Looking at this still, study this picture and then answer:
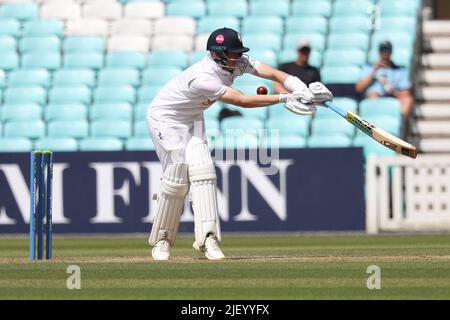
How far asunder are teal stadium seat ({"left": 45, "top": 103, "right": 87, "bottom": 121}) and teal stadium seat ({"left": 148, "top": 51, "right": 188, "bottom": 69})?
4.20 feet

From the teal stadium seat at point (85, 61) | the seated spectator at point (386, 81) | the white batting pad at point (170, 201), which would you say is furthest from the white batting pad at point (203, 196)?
the teal stadium seat at point (85, 61)

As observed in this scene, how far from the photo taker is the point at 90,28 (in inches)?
709

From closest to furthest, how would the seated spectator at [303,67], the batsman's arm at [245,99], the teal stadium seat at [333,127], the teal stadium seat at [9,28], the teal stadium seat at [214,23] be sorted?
the batsman's arm at [245,99]
the seated spectator at [303,67]
the teal stadium seat at [333,127]
the teal stadium seat at [214,23]
the teal stadium seat at [9,28]

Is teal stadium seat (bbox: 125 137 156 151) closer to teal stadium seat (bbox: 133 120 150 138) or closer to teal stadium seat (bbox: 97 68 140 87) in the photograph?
teal stadium seat (bbox: 133 120 150 138)

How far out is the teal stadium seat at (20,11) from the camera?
1838 centimetres

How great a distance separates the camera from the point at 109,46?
17.8 m

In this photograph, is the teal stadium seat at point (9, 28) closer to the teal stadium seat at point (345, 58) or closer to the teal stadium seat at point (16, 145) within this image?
the teal stadium seat at point (16, 145)

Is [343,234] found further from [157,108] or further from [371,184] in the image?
[157,108]

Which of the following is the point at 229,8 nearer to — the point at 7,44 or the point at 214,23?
the point at 214,23

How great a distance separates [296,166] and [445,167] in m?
1.65

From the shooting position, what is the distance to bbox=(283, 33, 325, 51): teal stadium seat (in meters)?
16.7

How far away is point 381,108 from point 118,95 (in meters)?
3.48

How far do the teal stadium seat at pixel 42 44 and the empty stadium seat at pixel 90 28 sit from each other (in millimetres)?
317

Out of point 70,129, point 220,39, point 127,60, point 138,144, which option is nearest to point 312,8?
point 127,60
